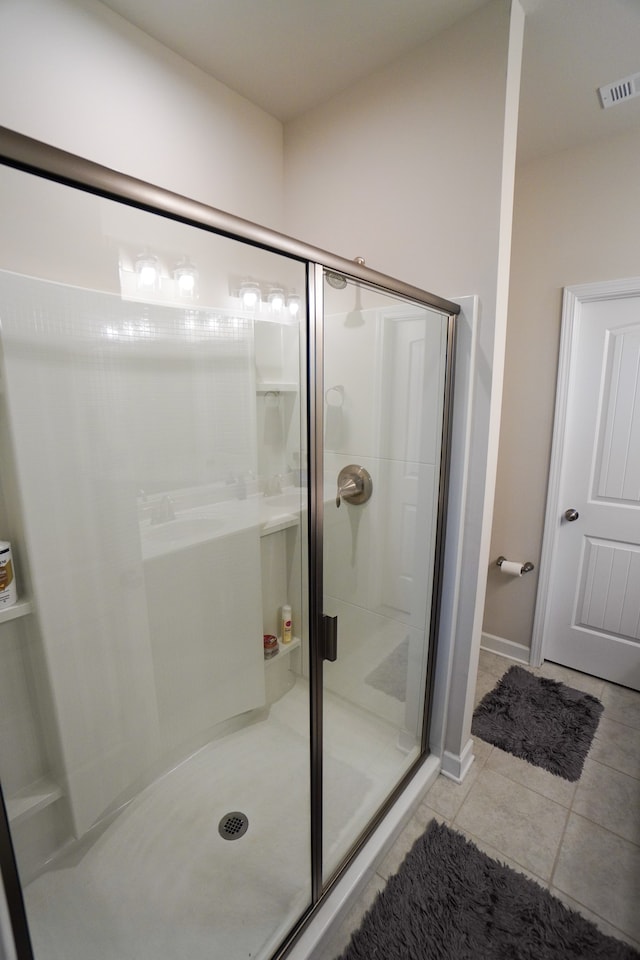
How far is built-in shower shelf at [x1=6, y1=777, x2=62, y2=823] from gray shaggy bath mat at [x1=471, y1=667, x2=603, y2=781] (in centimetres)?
161

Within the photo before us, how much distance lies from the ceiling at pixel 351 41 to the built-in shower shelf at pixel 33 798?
223cm

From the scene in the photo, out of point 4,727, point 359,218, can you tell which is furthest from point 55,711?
point 359,218

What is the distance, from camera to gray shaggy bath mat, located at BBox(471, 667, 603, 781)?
176 centimetres

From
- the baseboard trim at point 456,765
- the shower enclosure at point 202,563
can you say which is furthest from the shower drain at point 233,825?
the baseboard trim at point 456,765

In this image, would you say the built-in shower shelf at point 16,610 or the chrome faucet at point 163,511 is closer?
the built-in shower shelf at point 16,610

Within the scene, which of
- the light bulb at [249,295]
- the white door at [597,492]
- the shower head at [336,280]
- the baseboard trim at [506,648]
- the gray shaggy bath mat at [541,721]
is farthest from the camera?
the baseboard trim at [506,648]

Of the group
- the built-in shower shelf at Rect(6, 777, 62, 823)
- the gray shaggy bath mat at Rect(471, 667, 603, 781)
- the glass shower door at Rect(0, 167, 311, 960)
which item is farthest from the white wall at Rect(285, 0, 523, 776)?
the built-in shower shelf at Rect(6, 777, 62, 823)

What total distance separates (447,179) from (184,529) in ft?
4.75

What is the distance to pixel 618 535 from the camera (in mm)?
2115

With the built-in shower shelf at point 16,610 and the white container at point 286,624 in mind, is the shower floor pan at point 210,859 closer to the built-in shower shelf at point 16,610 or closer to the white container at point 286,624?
the white container at point 286,624

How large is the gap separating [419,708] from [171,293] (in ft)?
5.73

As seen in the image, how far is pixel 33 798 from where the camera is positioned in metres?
1.19

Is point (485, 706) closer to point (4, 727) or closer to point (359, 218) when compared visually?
point (4, 727)

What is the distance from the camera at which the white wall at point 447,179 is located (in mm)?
1290
